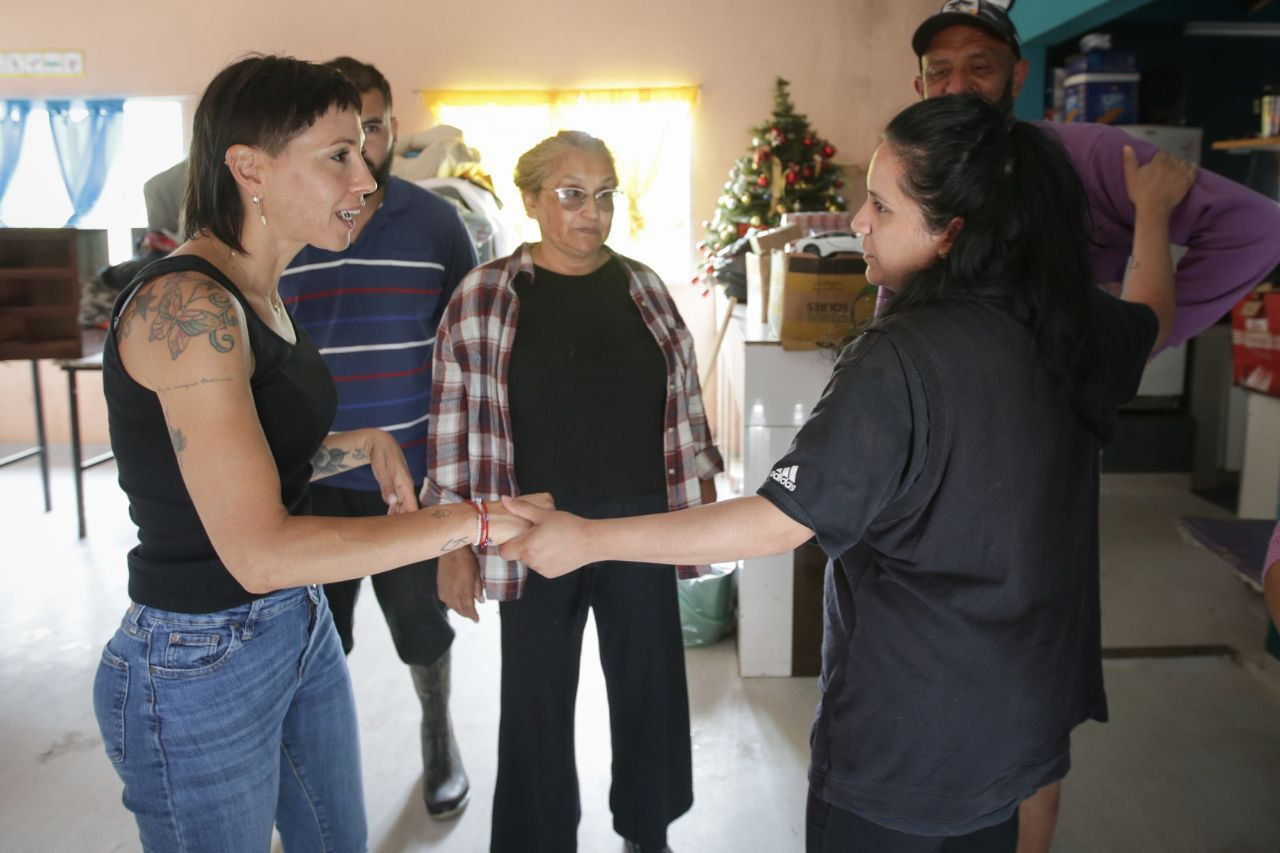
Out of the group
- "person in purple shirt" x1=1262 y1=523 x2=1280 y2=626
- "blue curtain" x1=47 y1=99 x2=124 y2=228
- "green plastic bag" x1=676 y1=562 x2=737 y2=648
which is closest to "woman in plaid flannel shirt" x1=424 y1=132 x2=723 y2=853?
"person in purple shirt" x1=1262 y1=523 x2=1280 y2=626

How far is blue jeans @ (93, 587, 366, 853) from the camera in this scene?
4.17 feet

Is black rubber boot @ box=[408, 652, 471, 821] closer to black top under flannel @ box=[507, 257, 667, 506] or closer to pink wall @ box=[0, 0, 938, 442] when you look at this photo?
black top under flannel @ box=[507, 257, 667, 506]

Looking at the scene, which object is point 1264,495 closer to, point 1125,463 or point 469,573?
point 1125,463

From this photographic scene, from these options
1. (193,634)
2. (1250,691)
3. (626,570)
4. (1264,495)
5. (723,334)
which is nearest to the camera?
(193,634)

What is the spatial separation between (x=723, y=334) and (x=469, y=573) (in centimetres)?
342

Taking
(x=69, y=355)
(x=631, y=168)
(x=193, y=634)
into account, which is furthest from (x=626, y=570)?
(x=631, y=168)

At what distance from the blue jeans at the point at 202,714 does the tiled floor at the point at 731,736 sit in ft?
3.67

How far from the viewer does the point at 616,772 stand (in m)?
2.15

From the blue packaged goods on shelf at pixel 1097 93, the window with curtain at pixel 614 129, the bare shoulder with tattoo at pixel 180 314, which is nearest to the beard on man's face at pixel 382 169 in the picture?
the bare shoulder with tattoo at pixel 180 314

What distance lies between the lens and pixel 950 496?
115cm

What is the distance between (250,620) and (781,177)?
568 centimetres

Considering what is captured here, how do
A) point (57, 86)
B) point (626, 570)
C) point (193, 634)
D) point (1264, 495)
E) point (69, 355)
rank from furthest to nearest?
point (57, 86)
point (69, 355)
point (1264, 495)
point (626, 570)
point (193, 634)

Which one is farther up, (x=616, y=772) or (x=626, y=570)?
(x=626, y=570)

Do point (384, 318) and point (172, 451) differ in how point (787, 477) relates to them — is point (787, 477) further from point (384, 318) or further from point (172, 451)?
point (384, 318)
